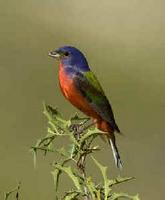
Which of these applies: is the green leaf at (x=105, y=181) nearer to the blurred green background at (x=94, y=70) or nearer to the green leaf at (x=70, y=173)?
the green leaf at (x=70, y=173)

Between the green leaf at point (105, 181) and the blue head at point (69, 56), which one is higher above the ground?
the blue head at point (69, 56)

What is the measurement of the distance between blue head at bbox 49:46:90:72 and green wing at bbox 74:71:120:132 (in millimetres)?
130

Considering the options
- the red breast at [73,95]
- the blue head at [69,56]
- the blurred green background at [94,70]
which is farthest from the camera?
the blurred green background at [94,70]

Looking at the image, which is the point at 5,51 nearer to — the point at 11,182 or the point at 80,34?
the point at 80,34

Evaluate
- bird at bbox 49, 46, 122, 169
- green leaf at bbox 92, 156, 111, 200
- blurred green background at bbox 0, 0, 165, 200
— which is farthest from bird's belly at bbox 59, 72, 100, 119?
blurred green background at bbox 0, 0, 165, 200

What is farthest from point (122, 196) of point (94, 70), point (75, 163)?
point (94, 70)

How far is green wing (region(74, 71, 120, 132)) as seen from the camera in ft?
15.5

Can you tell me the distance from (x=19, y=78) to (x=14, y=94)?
1.01m

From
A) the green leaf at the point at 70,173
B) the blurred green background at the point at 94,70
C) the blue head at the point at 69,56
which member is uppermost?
the blue head at the point at 69,56

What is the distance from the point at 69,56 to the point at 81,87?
1.31 feet

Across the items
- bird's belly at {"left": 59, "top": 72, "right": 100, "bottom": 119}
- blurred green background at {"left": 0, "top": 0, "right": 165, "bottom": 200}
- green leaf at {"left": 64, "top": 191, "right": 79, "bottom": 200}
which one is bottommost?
blurred green background at {"left": 0, "top": 0, "right": 165, "bottom": 200}

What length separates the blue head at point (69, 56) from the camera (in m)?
4.51

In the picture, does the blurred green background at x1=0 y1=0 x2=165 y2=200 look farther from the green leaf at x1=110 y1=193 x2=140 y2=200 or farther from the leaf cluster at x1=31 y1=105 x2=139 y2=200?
the green leaf at x1=110 y1=193 x2=140 y2=200

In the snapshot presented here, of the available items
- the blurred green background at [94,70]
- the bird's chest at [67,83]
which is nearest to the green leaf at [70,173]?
the bird's chest at [67,83]
